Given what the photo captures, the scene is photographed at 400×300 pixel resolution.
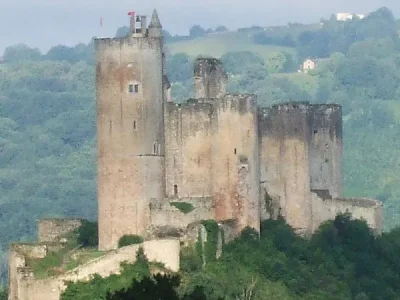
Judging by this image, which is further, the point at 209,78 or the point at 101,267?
the point at 209,78

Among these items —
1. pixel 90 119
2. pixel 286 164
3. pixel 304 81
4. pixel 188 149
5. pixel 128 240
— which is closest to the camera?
pixel 128 240

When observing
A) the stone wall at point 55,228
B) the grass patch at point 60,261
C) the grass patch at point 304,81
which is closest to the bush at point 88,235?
the stone wall at point 55,228

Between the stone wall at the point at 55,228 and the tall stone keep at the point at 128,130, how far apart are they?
4.29m

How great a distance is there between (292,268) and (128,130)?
6241 millimetres

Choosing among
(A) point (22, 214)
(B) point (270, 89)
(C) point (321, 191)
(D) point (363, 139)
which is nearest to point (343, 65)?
(B) point (270, 89)

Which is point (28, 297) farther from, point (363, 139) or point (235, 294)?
point (363, 139)

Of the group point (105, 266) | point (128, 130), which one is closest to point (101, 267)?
point (105, 266)

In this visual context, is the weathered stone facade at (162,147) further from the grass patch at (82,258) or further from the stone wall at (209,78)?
the grass patch at (82,258)

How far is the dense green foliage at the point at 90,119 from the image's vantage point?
456 feet

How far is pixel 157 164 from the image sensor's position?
65.9 meters

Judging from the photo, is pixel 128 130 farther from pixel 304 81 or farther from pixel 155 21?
pixel 304 81

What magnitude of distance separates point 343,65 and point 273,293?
113426mm

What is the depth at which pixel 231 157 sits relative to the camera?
216ft

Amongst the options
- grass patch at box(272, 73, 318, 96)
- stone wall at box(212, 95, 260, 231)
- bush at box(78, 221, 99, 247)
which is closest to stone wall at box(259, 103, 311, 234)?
stone wall at box(212, 95, 260, 231)
